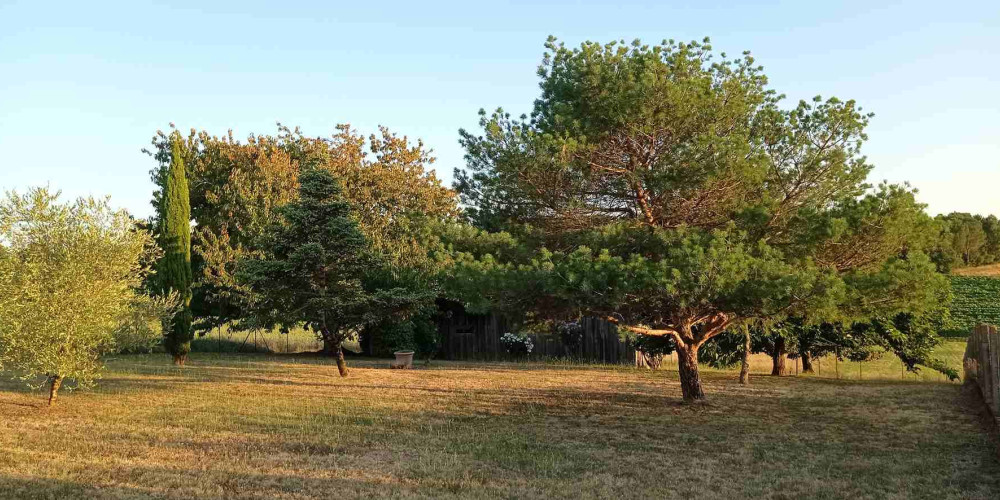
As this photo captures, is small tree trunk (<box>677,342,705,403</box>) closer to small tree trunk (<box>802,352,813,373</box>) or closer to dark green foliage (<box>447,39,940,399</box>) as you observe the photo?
dark green foliage (<box>447,39,940,399</box>)

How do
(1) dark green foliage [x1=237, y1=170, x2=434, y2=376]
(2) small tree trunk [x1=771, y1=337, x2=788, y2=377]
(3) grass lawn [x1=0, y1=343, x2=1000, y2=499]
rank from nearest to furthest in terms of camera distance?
1. (3) grass lawn [x1=0, y1=343, x2=1000, y2=499]
2. (1) dark green foliage [x1=237, y1=170, x2=434, y2=376]
3. (2) small tree trunk [x1=771, y1=337, x2=788, y2=377]

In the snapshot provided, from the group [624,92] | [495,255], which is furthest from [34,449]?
[624,92]

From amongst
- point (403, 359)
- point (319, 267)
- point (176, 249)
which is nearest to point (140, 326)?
point (319, 267)

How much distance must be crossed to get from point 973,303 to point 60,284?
49.8 metres

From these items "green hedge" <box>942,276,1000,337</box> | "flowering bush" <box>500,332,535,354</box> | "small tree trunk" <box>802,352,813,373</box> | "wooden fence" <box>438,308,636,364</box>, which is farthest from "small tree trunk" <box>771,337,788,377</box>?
"green hedge" <box>942,276,1000,337</box>

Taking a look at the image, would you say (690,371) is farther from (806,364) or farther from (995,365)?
(806,364)

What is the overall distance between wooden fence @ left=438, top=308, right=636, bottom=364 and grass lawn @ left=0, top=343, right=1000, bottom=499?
864cm

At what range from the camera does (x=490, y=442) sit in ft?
36.4

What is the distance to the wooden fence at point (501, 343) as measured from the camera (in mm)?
28422

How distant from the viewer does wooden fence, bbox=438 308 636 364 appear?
28422 millimetres

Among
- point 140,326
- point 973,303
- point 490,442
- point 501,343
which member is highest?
point 973,303

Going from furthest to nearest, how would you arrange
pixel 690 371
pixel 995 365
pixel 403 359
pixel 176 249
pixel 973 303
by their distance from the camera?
1. pixel 973 303
2. pixel 403 359
3. pixel 176 249
4. pixel 690 371
5. pixel 995 365

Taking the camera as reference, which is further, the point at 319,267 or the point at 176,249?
the point at 176,249

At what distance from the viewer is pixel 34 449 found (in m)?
10.0
